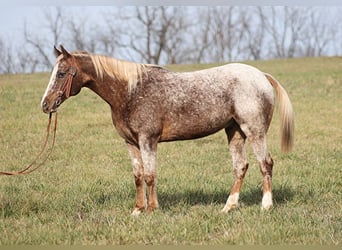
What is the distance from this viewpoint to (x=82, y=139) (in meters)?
13.6

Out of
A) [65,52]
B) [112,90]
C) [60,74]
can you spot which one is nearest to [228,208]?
[112,90]

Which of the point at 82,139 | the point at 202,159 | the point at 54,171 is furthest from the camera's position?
the point at 82,139

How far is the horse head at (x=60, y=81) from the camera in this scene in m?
5.87

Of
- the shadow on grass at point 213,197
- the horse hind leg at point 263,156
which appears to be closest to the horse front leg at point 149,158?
the shadow on grass at point 213,197

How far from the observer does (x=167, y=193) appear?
7.41 meters

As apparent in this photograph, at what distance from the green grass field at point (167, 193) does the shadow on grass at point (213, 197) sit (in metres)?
0.02

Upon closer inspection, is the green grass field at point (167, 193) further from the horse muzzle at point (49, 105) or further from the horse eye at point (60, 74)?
the horse eye at point (60, 74)

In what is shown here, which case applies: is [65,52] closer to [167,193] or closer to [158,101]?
[158,101]

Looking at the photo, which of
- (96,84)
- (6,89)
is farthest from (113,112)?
(6,89)

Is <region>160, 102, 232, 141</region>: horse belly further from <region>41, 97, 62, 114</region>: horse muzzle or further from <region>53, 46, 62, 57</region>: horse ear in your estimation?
<region>53, 46, 62, 57</region>: horse ear

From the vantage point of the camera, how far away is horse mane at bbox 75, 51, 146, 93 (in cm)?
607

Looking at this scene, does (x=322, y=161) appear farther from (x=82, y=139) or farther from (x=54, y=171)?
(x=82, y=139)

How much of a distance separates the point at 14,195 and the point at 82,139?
262 inches

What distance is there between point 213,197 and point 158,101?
206cm
